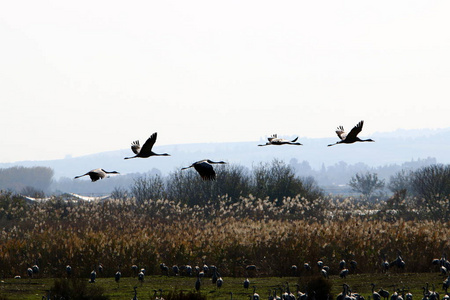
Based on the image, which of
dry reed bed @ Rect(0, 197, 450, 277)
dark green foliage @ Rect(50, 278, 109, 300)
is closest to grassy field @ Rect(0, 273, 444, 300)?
dry reed bed @ Rect(0, 197, 450, 277)

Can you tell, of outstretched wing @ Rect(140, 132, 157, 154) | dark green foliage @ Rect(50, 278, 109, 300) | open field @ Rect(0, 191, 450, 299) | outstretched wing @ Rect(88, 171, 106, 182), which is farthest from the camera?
open field @ Rect(0, 191, 450, 299)

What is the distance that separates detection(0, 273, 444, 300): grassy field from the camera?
17.6m

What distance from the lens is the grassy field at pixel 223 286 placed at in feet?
57.8

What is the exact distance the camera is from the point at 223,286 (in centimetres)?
1895

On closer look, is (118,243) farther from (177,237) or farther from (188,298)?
(188,298)

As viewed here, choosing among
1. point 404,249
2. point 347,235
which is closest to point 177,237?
point 347,235

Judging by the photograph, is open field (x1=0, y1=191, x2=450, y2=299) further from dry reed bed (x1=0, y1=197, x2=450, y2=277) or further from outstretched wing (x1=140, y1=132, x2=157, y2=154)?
outstretched wing (x1=140, y1=132, x2=157, y2=154)

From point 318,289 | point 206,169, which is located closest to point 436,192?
point 318,289

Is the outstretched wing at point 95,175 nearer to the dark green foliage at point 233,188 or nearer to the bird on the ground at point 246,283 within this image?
the bird on the ground at point 246,283

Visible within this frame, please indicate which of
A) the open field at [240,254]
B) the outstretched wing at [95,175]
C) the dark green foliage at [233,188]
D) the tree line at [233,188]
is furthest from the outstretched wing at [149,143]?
the dark green foliage at [233,188]

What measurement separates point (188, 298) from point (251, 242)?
8.08m

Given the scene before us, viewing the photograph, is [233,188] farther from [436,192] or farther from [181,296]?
[181,296]

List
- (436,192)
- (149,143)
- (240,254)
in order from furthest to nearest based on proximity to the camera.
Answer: (436,192) → (240,254) → (149,143)

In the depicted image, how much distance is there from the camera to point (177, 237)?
23.8 m
